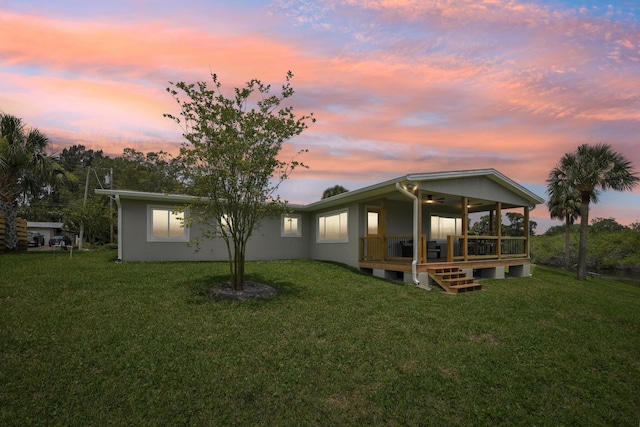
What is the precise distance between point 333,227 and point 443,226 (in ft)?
18.2

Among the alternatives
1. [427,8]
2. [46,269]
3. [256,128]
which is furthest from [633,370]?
[46,269]

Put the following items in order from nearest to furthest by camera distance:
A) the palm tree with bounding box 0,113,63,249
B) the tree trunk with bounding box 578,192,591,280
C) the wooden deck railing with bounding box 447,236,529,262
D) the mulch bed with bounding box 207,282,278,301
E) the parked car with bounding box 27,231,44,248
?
the mulch bed with bounding box 207,282,278,301
the wooden deck railing with bounding box 447,236,529,262
the palm tree with bounding box 0,113,63,249
the tree trunk with bounding box 578,192,591,280
the parked car with bounding box 27,231,44,248

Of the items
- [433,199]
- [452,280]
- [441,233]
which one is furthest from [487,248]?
[452,280]

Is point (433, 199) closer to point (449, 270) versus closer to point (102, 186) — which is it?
point (449, 270)

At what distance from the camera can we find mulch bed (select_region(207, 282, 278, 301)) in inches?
289

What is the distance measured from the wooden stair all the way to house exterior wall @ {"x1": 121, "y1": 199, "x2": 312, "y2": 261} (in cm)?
681

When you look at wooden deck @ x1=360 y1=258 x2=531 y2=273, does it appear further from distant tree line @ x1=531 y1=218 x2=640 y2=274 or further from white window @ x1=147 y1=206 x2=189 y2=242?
distant tree line @ x1=531 y1=218 x2=640 y2=274

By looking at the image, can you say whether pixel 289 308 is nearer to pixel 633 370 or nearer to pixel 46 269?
pixel 633 370

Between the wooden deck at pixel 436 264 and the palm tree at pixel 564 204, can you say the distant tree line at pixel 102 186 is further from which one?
the palm tree at pixel 564 204

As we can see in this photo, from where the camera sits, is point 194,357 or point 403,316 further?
point 403,316

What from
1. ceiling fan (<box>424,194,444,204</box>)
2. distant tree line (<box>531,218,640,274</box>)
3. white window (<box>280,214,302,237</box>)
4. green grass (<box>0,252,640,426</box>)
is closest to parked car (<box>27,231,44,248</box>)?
white window (<box>280,214,302,237</box>)

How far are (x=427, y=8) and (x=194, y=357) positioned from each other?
938 cm

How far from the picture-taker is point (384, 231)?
37.0ft

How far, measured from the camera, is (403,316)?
22.5ft
